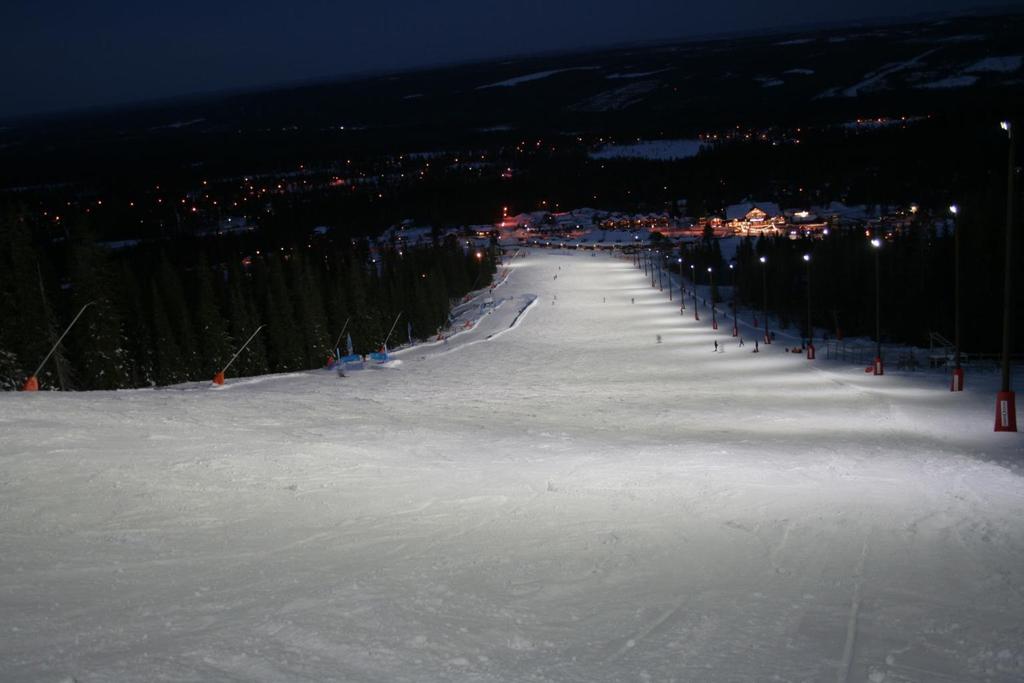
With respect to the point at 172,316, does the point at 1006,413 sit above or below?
above

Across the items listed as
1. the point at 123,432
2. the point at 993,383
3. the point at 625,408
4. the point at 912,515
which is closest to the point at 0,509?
the point at 123,432

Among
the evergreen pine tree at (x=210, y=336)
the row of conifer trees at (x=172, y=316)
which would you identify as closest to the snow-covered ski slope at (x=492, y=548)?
the row of conifer trees at (x=172, y=316)

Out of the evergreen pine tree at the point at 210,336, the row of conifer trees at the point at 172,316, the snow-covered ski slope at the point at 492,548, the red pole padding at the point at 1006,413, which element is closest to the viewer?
the snow-covered ski slope at the point at 492,548

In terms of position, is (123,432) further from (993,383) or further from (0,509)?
(993,383)

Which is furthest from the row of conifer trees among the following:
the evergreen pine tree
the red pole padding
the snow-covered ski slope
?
the red pole padding

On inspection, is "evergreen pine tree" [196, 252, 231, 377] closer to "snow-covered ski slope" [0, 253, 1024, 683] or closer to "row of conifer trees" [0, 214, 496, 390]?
"row of conifer trees" [0, 214, 496, 390]

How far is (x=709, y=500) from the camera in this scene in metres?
10.7

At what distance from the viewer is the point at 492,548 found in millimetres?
8438

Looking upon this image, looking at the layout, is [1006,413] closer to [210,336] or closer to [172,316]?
[210,336]

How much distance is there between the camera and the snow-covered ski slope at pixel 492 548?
5961mm

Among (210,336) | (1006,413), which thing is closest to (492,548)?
(1006,413)

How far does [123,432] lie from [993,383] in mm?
23067

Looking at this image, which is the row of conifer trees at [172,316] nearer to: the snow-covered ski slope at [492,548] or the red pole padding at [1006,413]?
the snow-covered ski slope at [492,548]

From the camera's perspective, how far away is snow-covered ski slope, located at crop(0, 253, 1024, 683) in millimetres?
5961
